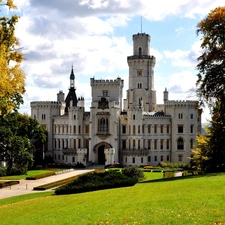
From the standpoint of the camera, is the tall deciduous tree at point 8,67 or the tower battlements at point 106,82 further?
the tower battlements at point 106,82

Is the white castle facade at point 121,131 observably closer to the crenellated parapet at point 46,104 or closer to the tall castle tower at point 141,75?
the tall castle tower at point 141,75

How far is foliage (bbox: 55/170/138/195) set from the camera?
31367mm

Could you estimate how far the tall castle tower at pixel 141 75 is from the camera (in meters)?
81.2

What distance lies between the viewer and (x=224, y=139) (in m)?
33.8

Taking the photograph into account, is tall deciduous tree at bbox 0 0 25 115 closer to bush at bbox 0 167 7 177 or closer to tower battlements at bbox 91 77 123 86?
bush at bbox 0 167 7 177

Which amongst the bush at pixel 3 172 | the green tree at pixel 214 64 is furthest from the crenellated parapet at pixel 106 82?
the green tree at pixel 214 64

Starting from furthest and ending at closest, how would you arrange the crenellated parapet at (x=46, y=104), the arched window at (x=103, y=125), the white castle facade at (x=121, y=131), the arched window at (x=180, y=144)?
the crenellated parapet at (x=46, y=104), the arched window at (x=180, y=144), the arched window at (x=103, y=125), the white castle facade at (x=121, y=131)

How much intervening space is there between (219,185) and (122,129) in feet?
181

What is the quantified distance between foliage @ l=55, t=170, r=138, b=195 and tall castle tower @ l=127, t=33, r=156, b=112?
4885 cm

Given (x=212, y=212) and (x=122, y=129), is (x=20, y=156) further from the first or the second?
(x=212, y=212)

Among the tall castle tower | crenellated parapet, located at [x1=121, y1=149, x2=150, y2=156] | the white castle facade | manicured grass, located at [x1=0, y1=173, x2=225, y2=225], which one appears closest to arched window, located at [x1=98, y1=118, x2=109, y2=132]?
the white castle facade

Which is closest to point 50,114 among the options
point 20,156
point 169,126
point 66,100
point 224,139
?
point 66,100

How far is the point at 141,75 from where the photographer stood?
81438mm

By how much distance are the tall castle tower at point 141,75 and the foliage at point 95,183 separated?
4885 centimetres
